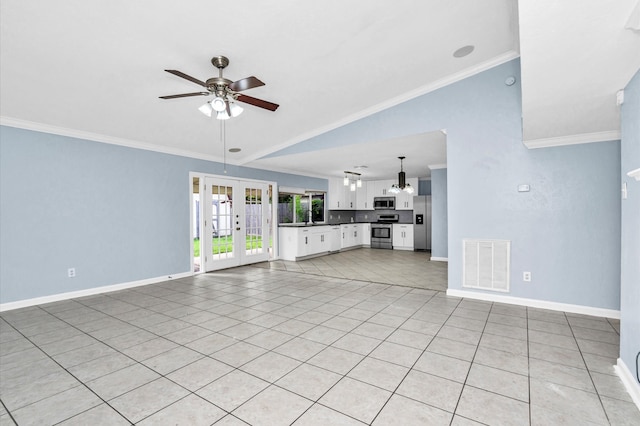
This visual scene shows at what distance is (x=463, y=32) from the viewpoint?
321cm

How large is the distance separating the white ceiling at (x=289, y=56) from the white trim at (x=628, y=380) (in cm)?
201

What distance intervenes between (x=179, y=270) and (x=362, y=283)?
11.1ft

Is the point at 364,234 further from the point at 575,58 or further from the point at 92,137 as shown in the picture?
the point at 575,58

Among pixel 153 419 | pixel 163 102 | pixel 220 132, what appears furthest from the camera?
pixel 220 132

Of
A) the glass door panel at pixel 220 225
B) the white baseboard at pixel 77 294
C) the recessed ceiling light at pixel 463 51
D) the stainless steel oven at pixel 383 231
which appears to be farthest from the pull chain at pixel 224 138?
the stainless steel oven at pixel 383 231

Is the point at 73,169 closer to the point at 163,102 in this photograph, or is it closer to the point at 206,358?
the point at 163,102

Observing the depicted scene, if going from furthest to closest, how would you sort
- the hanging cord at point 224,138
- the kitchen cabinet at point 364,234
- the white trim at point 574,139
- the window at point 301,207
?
the kitchen cabinet at point 364,234 → the window at point 301,207 → the hanging cord at point 224,138 → the white trim at point 574,139

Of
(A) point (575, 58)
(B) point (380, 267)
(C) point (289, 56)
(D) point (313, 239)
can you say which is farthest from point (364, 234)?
(A) point (575, 58)

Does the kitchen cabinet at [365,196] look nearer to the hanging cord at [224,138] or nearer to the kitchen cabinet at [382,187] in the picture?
the kitchen cabinet at [382,187]

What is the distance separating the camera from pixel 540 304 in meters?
3.70

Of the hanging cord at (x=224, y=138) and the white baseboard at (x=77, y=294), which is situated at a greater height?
the hanging cord at (x=224, y=138)

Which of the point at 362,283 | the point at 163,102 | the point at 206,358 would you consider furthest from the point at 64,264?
the point at 362,283

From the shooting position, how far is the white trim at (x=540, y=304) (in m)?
3.40

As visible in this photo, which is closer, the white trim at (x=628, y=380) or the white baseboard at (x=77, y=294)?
the white trim at (x=628, y=380)
